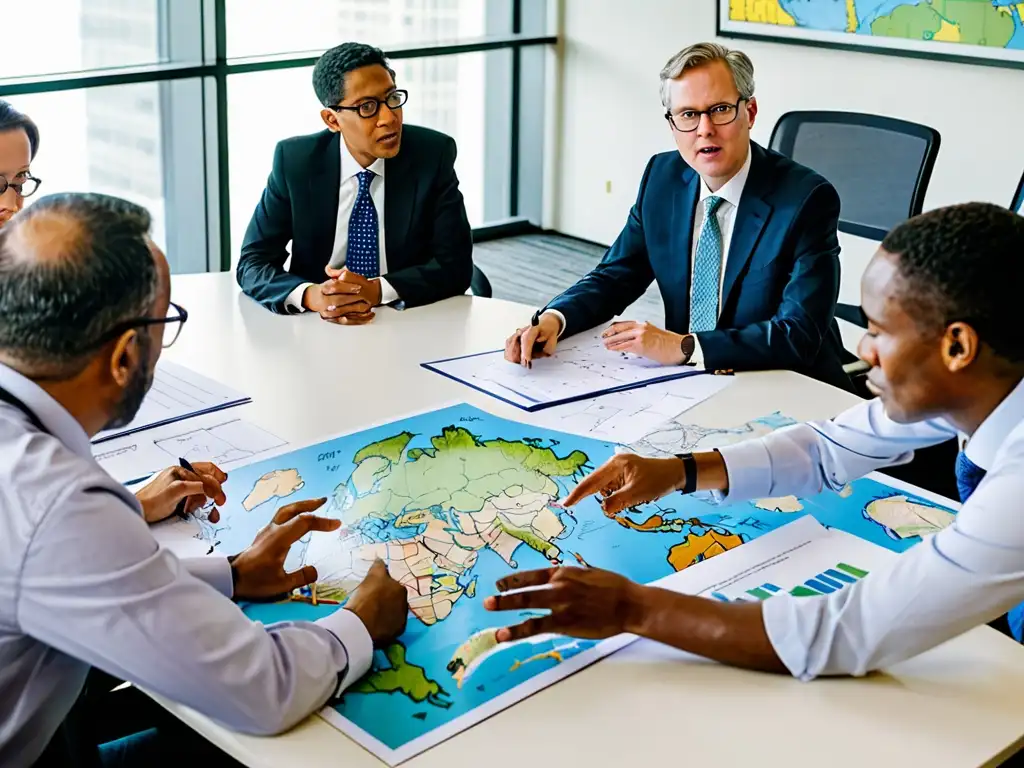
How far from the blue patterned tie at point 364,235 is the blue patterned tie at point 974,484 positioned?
170 cm

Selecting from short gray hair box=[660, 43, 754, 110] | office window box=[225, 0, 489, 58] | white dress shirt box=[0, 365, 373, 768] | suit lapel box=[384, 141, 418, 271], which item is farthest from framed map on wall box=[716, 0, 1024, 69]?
white dress shirt box=[0, 365, 373, 768]

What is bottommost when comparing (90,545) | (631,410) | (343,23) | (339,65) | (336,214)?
(631,410)

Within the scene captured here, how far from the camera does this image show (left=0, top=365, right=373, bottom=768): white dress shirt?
1.29m

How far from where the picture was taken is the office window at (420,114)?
18.7 ft

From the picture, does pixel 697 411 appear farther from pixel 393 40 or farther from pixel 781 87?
pixel 393 40

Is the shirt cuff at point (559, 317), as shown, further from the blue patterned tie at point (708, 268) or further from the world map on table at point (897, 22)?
the world map on table at point (897, 22)

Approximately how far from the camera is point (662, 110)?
5.96 meters

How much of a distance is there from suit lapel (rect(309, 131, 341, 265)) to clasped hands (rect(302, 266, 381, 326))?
30 centimetres

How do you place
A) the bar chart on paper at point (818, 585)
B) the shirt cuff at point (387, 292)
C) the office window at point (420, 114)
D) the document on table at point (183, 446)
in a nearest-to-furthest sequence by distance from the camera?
the bar chart on paper at point (818, 585) < the document on table at point (183, 446) < the shirt cuff at point (387, 292) < the office window at point (420, 114)

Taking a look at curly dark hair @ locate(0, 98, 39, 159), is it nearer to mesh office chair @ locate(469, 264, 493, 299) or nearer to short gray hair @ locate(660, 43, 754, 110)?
mesh office chair @ locate(469, 264, 493, 299)

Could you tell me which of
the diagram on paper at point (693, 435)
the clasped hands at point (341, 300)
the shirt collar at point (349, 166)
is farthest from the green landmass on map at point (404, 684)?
the shirt collar at point (349, 166)

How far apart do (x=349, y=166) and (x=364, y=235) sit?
18 centimetres

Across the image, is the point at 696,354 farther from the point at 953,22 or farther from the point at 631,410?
the point at 953,22

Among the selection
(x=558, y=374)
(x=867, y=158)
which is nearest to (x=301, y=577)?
(x=558, y=374)
